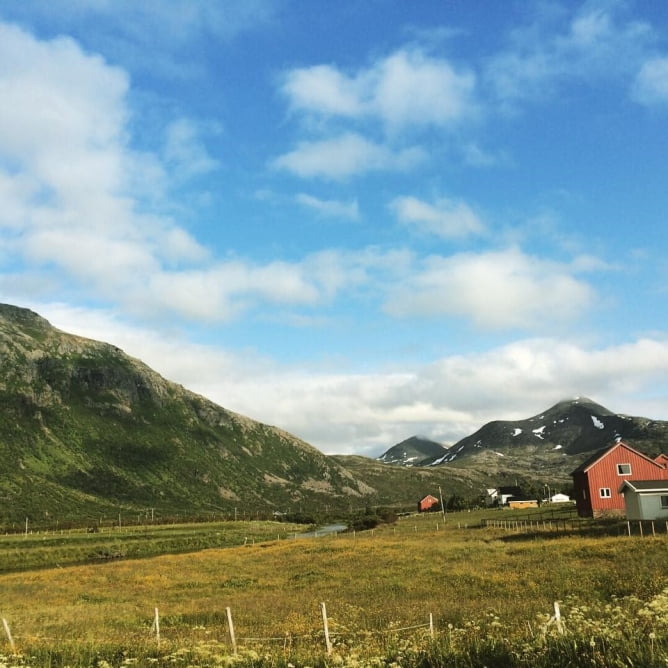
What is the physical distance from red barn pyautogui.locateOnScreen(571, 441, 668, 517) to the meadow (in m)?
20.7

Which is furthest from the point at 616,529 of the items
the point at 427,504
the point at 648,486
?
the point at 427,504

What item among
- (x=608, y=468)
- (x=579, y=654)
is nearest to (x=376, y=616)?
(x=579, y=654)

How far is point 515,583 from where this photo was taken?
1165 inches

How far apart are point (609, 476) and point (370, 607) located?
192 ft

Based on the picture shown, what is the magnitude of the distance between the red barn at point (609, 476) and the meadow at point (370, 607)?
20674 mm

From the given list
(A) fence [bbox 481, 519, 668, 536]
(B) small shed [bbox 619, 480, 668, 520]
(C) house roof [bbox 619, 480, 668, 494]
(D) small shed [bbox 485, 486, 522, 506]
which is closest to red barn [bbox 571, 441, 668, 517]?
(A) fence [bbox 481, 519, 668, 536]

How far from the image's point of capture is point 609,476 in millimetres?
74000

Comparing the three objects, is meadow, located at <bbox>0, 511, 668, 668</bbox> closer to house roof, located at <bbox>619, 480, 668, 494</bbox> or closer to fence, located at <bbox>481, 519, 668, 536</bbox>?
fence, located at <bbox>481, 519, 668, 536</bbox>

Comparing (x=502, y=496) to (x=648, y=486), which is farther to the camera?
(x=502, y=496)

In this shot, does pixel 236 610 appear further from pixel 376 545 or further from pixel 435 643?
pixel 376 545

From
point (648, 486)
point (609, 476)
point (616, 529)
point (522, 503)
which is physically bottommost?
point (522, 503)

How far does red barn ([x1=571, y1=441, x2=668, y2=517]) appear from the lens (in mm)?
72438

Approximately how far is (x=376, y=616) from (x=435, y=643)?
12699 mm

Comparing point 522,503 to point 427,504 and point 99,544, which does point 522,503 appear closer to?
point 427,504
